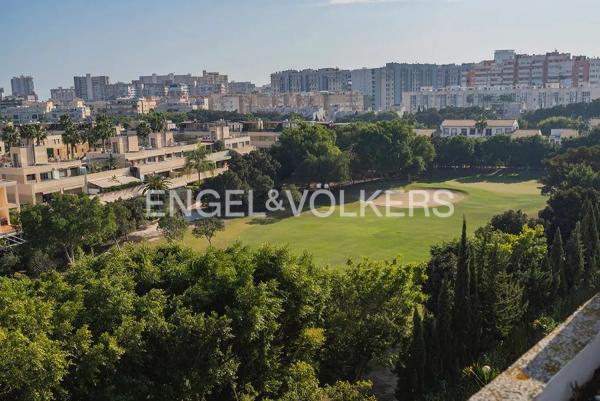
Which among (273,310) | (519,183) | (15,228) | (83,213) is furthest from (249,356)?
(519,183)

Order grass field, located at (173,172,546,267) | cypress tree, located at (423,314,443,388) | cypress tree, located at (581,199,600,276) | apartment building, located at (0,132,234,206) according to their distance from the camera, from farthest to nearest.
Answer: apartment building, located at (0,132,234,206) < grass field, located at (173,172,546,267) < cypress tree, located at (581,199,600,276) < cypress tree, located at (423,314,443,388)

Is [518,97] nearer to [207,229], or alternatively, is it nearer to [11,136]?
[11,136]

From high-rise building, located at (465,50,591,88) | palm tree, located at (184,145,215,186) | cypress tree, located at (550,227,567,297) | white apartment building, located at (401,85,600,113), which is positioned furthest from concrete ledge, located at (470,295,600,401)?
high-rise building, located at (465,50,591,88)

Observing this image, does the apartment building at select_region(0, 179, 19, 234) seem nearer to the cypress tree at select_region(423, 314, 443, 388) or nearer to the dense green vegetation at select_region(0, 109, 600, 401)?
the dense green vegetation at select_region(0, 109, 600, 401)

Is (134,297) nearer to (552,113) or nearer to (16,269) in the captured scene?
(16,269)

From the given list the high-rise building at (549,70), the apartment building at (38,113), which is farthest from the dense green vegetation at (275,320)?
the high-rise building at (549,70)
